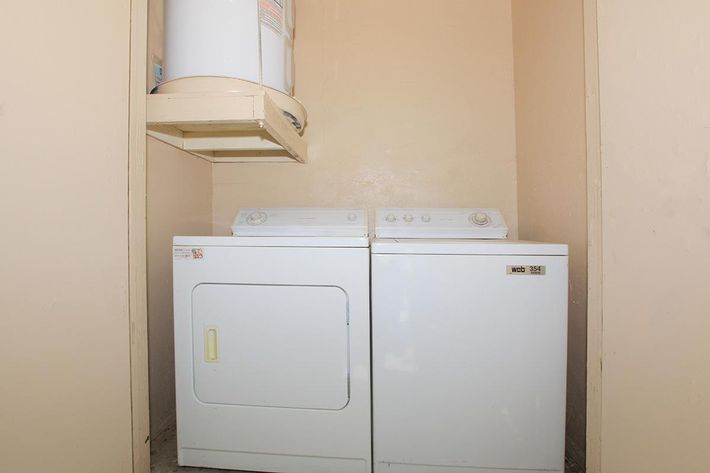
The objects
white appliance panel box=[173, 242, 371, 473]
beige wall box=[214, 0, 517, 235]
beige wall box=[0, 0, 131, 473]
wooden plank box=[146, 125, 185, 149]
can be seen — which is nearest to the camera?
beige wall box=[0, 0, 131, 473]

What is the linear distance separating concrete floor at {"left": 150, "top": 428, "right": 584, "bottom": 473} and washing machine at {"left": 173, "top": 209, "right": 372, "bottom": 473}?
78mm

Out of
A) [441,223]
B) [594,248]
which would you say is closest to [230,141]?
[441,223]

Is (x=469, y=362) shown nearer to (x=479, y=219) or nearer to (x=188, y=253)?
(x=479, y=219)

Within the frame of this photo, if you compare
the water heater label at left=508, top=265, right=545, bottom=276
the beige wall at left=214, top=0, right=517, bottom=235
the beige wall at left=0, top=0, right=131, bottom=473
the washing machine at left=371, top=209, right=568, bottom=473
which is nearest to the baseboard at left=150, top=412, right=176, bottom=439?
the beige wall at left=0, top=0, right=131, bottom=473

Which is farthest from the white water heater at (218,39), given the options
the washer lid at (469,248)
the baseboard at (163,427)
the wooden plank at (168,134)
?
the baseboard at (163,427)

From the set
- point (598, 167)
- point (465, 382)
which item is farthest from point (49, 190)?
point (598, 167)

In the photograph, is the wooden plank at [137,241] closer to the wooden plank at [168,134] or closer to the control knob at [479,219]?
the wooden plank at [168,134]

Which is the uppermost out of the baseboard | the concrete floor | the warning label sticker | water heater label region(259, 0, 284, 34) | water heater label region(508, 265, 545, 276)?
water heater label region(259, 0, 284, 34)

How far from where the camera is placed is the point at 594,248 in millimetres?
921

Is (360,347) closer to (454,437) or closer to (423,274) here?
(423,274)

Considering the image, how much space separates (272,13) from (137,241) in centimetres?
94

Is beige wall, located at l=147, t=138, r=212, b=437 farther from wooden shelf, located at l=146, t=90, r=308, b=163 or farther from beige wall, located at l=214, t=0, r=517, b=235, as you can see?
beige wall, located at l=214, t=0, r=517, b=235

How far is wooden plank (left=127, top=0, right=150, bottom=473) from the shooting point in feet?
3.10

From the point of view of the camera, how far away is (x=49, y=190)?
2.31ft
